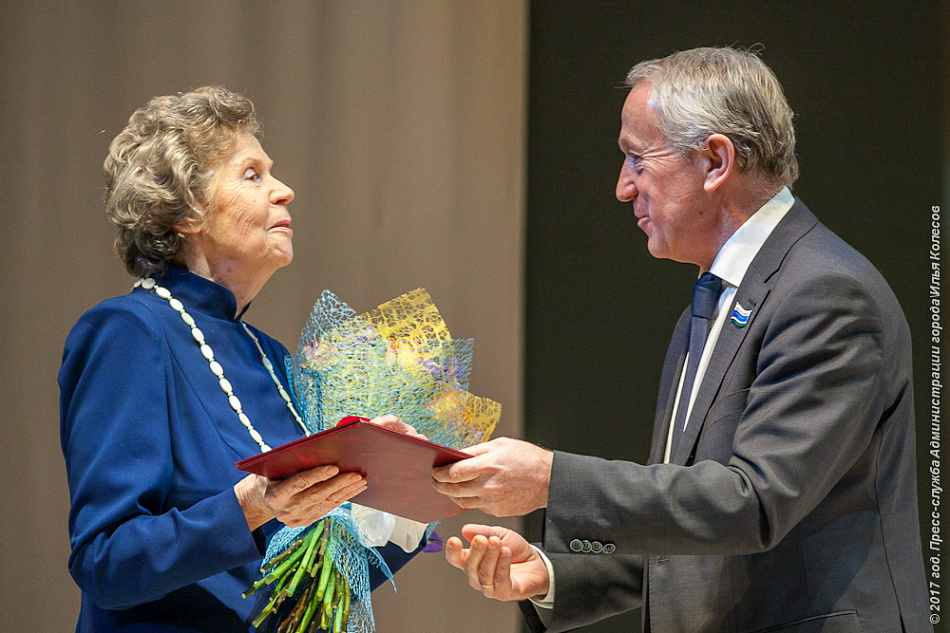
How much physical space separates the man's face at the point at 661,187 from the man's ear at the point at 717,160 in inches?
0.7

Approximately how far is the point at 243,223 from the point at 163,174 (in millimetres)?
192

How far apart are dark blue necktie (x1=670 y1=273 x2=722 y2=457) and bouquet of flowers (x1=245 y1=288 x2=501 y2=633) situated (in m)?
0.37

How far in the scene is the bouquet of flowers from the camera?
6.14 feet

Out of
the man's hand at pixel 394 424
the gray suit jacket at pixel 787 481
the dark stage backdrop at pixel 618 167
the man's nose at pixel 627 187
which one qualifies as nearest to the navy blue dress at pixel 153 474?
the man's hand at pixel 394 424

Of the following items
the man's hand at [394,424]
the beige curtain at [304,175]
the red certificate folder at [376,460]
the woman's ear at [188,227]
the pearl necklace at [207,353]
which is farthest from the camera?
the beige curtain at [304,175]

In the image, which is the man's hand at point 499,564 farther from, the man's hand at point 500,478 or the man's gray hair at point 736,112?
the man's gray hair at point 736,112

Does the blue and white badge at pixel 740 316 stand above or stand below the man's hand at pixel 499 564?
above

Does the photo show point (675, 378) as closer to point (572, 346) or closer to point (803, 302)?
point (803, 302)

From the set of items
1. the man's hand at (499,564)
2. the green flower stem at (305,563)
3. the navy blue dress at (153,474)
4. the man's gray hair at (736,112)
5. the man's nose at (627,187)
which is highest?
the man's gray hair at (736,112)

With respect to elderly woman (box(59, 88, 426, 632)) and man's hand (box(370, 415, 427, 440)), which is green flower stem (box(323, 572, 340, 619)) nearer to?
elderly woman (box(59, 88, 426, 632))

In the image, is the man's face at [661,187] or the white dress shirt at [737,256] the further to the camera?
the man's face at [661,187]

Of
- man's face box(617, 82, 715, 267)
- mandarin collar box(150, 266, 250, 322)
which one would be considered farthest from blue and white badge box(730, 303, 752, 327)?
mandarin collar box(150, 266, 250, 322)

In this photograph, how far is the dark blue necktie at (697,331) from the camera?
6.46ft

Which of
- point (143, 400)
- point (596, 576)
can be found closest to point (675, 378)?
point (596, 576)
